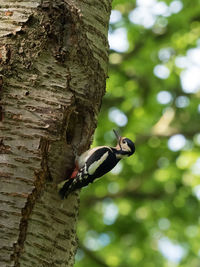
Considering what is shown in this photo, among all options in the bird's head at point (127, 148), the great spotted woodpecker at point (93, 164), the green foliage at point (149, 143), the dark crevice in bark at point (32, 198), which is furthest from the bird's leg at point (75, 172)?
the green foliage at point (149, 143)

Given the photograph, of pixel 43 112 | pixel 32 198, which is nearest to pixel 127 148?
pixel 43 112

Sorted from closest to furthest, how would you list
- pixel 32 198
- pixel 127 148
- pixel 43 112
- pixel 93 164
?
pixel 32 198 → pixel 43 112 → pixel 93 164 → pixel 127 148

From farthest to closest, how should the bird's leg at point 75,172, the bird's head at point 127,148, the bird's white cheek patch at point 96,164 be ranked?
1. the bird's head at point 127,148
2. the bird's white cheek patch at point 96,164
3. the bird's leg at point 75,172

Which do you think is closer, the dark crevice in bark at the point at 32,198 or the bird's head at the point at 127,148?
the dark crevice in bark at the point at 32,198

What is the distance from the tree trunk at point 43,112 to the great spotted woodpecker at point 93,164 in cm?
7

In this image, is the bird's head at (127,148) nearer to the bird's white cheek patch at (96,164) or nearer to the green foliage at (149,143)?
the bird's white cheek patch at (96,164)

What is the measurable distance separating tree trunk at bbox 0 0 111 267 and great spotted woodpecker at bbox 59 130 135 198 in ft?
0.23

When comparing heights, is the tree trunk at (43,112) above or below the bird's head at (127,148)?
above

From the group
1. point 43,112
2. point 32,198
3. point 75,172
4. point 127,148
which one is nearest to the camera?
point 32,198

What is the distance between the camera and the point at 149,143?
27.5ft

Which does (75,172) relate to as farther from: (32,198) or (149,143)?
(149,143)

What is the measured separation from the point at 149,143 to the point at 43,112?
213 inches

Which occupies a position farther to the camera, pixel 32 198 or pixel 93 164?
pixel 93 164

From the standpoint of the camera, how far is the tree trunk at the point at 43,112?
112 inches
